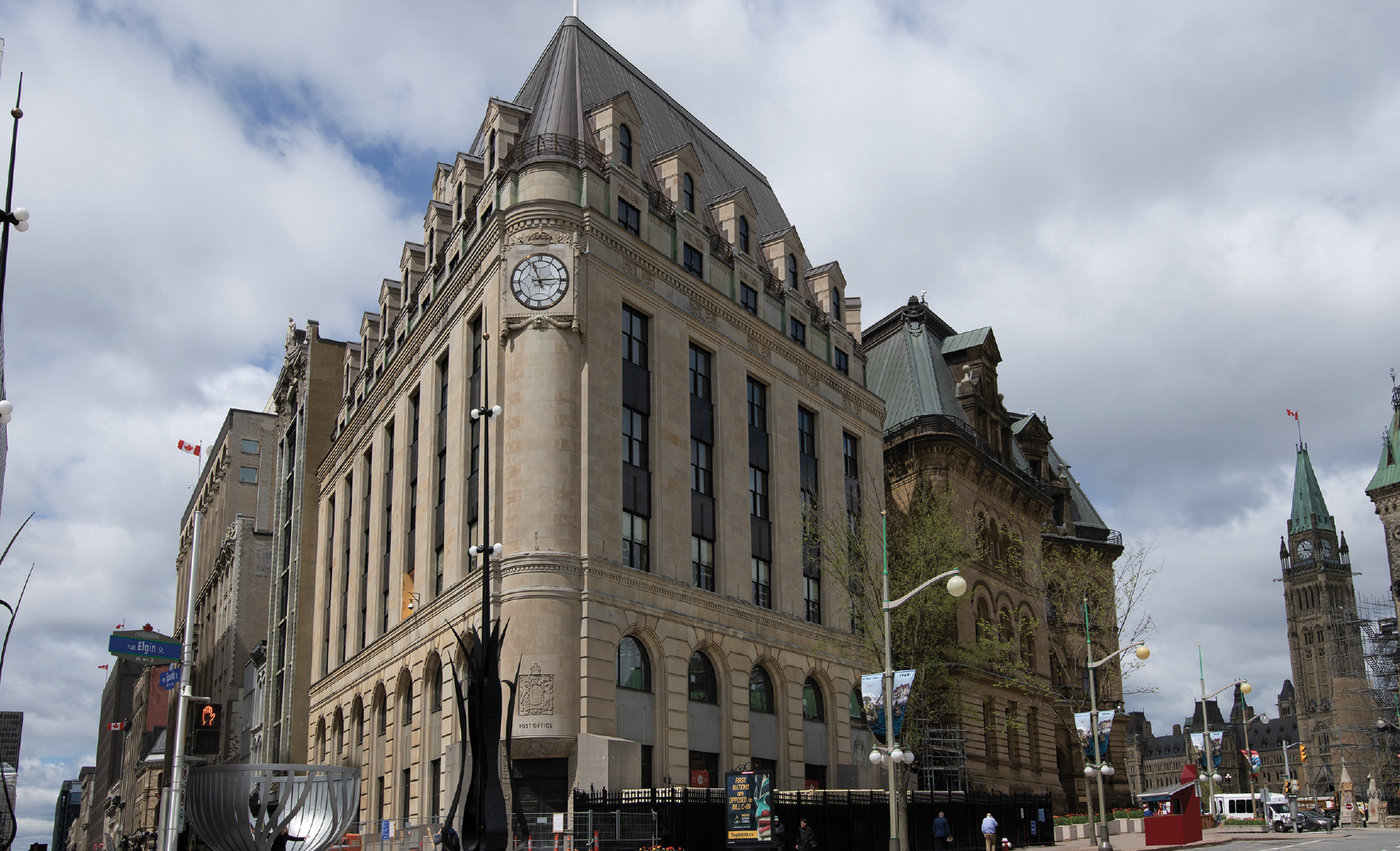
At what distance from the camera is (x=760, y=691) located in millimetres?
43500

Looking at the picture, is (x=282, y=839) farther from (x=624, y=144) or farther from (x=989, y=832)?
(x=624, y=144)

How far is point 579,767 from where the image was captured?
3438 cm

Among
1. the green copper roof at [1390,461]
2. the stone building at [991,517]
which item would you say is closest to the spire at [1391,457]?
the green copper roof at [1390,461]

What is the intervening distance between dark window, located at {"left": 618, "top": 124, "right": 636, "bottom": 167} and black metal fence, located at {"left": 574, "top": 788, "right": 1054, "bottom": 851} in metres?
23.2

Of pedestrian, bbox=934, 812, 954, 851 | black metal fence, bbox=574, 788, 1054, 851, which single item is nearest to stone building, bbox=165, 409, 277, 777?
black metal fence, bbox=574, 788, 1054, 851

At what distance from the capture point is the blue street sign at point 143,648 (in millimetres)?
40469

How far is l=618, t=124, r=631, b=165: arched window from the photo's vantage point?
4412 centimetres

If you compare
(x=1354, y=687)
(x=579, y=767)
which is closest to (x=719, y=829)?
(x=579, y=767)

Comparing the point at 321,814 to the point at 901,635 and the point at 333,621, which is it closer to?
the point at 901,635

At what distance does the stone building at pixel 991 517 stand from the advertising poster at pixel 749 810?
28.3 metres

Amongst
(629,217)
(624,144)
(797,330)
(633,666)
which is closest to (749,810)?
(633,666)

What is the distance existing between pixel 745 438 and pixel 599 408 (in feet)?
28.2

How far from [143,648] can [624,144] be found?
2523 cm

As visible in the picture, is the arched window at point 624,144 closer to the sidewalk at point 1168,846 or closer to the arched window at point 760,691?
the arched window at point 760,691
